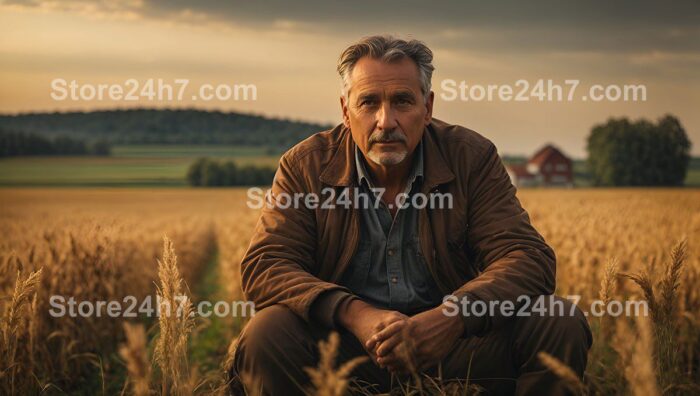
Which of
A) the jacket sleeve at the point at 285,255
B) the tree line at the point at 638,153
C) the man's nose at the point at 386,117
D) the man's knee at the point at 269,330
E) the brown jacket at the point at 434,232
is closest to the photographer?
the man's knee at the point at 269,330

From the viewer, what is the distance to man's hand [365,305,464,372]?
3080mm

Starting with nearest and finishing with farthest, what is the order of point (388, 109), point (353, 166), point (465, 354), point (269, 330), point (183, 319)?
point (183, 319) → point (269, 330) → point (465, 354) → point (388, 109) → point (353, 166)

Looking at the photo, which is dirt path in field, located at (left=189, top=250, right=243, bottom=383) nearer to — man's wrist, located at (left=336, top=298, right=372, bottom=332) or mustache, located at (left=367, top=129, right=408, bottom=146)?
man's wrist, located at (left=336, top=298, right=372, bottom=332)

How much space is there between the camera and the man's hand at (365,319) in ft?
10.3

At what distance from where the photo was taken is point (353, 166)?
388 cm

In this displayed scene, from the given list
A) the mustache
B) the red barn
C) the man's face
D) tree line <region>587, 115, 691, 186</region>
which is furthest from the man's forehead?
the red barn

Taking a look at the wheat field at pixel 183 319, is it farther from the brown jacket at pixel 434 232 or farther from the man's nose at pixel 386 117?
the man's nose at pixel 386 117

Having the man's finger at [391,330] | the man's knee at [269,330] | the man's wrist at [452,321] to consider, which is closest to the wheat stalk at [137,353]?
the man's knee at [269,330]

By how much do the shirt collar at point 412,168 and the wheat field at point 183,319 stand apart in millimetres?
1026

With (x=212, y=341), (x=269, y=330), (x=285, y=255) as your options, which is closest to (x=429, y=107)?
(x=285, y=255)

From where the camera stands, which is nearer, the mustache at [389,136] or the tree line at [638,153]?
the mustache at [389,136]

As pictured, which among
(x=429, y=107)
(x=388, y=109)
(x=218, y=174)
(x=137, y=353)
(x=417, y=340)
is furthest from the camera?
(x=218, y=174)

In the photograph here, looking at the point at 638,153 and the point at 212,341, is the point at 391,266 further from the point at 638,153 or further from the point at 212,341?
the point at 638,153

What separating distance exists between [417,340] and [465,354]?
43 cm
